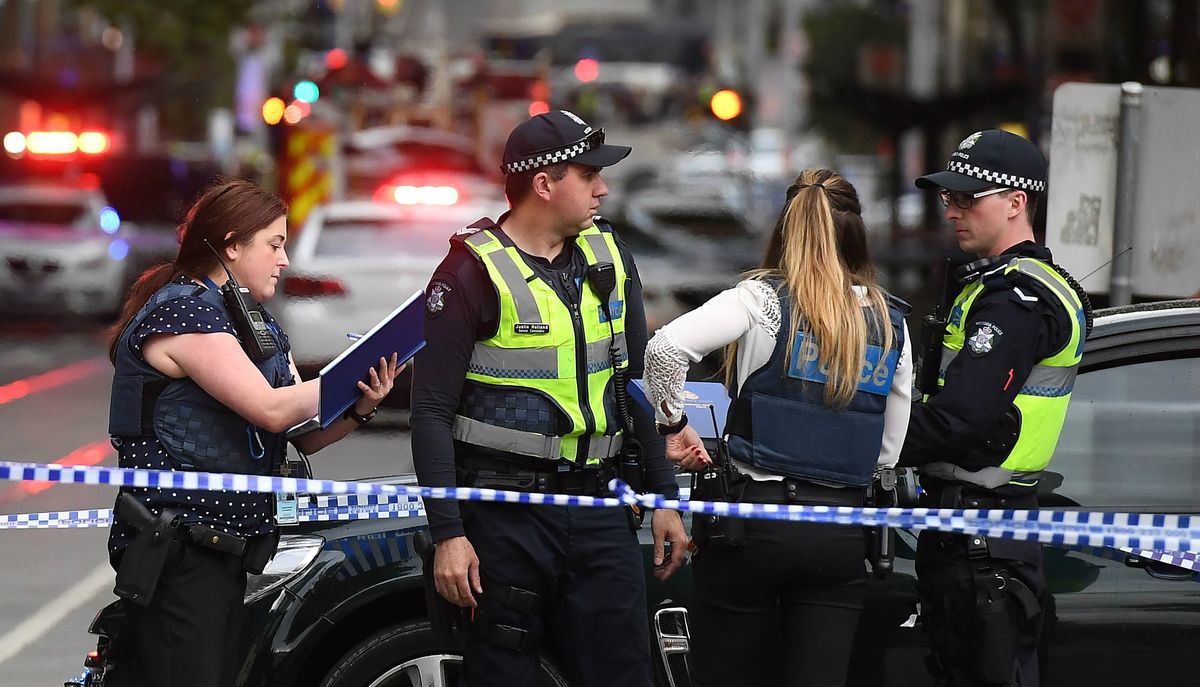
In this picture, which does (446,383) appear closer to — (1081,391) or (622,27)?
(1081,391)

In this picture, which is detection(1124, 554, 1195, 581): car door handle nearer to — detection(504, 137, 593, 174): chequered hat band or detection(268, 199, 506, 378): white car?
detection(504, 137, 593, 174): chequered hat band

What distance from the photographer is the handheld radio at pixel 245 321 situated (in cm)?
408

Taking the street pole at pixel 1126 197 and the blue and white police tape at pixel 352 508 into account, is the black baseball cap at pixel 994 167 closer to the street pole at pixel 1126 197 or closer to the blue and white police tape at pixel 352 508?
the blue and white police tape at pixel 352 508

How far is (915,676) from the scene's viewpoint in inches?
174

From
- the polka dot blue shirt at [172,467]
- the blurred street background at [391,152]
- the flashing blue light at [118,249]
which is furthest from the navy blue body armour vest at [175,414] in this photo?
the flashing blue light at [118,249]

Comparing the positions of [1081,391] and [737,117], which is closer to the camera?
[1081,391]

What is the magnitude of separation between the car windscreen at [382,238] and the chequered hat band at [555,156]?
311 inches

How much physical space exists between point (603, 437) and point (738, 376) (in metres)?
0.35

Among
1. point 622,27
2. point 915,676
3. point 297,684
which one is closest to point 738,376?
point 915,676

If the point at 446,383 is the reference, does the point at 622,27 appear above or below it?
above

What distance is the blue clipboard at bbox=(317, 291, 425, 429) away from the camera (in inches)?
159

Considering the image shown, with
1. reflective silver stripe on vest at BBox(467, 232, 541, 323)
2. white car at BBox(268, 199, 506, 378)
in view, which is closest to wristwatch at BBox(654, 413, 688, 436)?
reflective silver stripe on vest at BBox(467, 232, 541, 323)

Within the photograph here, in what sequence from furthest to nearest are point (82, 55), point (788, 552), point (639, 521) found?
point (82, 55) < point (639, 521) < point (788, 552)

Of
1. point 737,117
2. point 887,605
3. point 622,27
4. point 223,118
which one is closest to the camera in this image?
point 887,605
